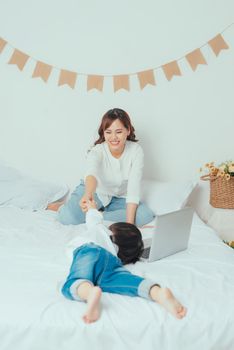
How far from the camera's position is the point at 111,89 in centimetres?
253

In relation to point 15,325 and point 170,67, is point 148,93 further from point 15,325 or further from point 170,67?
point 15,325

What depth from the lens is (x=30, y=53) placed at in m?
2.53

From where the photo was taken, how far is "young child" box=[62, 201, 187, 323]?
3.93 feet

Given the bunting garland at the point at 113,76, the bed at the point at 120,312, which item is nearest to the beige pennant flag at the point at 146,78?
the bunting garland at the point at 113,76

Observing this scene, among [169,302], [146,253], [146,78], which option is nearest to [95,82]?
[146,78]

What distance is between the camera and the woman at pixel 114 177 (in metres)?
2.14

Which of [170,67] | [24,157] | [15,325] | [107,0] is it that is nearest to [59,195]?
Answer: [24,157]

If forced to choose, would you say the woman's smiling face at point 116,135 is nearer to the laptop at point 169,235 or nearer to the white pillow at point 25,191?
the white pillow at point 25,191

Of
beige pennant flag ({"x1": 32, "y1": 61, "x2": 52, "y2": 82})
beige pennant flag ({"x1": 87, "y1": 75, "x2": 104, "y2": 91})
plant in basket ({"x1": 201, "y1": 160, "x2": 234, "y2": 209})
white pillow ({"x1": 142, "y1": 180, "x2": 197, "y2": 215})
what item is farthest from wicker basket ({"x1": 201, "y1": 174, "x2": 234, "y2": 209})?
beige pennant flag ({"x1": 32, "y1": 61, "x2": 52, "y2": 82})

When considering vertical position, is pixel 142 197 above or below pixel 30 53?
below

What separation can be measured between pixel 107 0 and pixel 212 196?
4.01 ft

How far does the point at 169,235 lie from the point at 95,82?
124cm

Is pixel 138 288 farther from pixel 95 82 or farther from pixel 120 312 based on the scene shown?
pixel 95 82

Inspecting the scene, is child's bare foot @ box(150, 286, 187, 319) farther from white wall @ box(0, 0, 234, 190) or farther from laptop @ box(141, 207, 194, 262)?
white wall @ box(0, 0, 234, 190)
